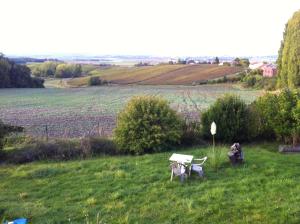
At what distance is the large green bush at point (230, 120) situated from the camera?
18.7 metres

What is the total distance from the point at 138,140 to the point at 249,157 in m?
4.48

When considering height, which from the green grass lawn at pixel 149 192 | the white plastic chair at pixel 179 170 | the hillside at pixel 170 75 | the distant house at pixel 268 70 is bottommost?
the hillside at pixel 170 75

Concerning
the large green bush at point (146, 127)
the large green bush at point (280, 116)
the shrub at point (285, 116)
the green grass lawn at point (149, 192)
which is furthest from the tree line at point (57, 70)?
the green grass lawn at point (149, 192)

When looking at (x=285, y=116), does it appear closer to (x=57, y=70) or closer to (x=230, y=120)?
(x=230, y=120)

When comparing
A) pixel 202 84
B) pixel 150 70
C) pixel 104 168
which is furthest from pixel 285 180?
pixel 150 70

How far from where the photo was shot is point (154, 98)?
18281 mm

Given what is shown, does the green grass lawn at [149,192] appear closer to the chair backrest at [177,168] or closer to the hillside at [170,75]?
the chair backrest at [177,168]

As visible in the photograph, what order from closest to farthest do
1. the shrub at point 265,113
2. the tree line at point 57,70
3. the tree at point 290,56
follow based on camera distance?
the shrub at point 265,113 < the tree at point 290,56 < the tree line at point 57,70

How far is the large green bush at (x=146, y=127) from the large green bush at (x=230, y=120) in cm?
180

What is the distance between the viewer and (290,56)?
49.7 metres

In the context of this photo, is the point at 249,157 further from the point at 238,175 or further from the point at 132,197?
the point at 132,197

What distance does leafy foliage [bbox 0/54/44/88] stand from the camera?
276ft

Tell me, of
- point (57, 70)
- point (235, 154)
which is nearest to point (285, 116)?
point (235, 154)

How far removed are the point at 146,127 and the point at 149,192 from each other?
6.20 m
